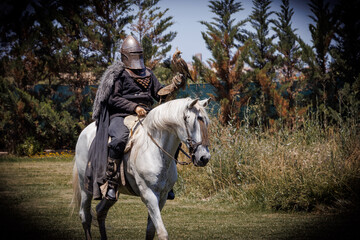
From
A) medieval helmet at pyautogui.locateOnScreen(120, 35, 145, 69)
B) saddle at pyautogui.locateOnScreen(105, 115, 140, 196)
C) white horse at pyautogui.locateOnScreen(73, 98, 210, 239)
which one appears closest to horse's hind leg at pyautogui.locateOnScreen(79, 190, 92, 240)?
saddle at pyautogui.locateOnScreen(105, 115, 140, 196)

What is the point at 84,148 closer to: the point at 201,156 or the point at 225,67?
the point at 201,156

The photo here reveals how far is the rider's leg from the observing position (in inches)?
166

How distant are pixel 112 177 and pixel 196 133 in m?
1.16

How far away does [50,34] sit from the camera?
14211mm

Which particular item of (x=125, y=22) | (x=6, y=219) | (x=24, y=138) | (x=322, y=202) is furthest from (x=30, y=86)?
(x=6, y=219)

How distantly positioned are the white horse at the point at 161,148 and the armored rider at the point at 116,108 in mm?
171

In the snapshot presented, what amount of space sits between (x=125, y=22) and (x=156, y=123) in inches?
465

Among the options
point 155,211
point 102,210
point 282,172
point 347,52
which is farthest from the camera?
point 347,52

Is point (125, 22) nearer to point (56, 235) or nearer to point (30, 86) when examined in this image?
point (30, 86)

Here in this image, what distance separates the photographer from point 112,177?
4.28 m

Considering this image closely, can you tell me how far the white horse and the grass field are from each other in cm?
121

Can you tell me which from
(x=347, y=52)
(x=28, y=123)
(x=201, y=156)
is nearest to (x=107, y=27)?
(x=28, y=123)

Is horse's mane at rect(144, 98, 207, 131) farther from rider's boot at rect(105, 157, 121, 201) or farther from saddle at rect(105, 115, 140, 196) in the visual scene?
rider's boot at rect(105, 157, 121, 201)

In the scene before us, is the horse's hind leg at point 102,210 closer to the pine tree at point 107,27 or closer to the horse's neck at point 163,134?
the horse's neck at point 163,134
